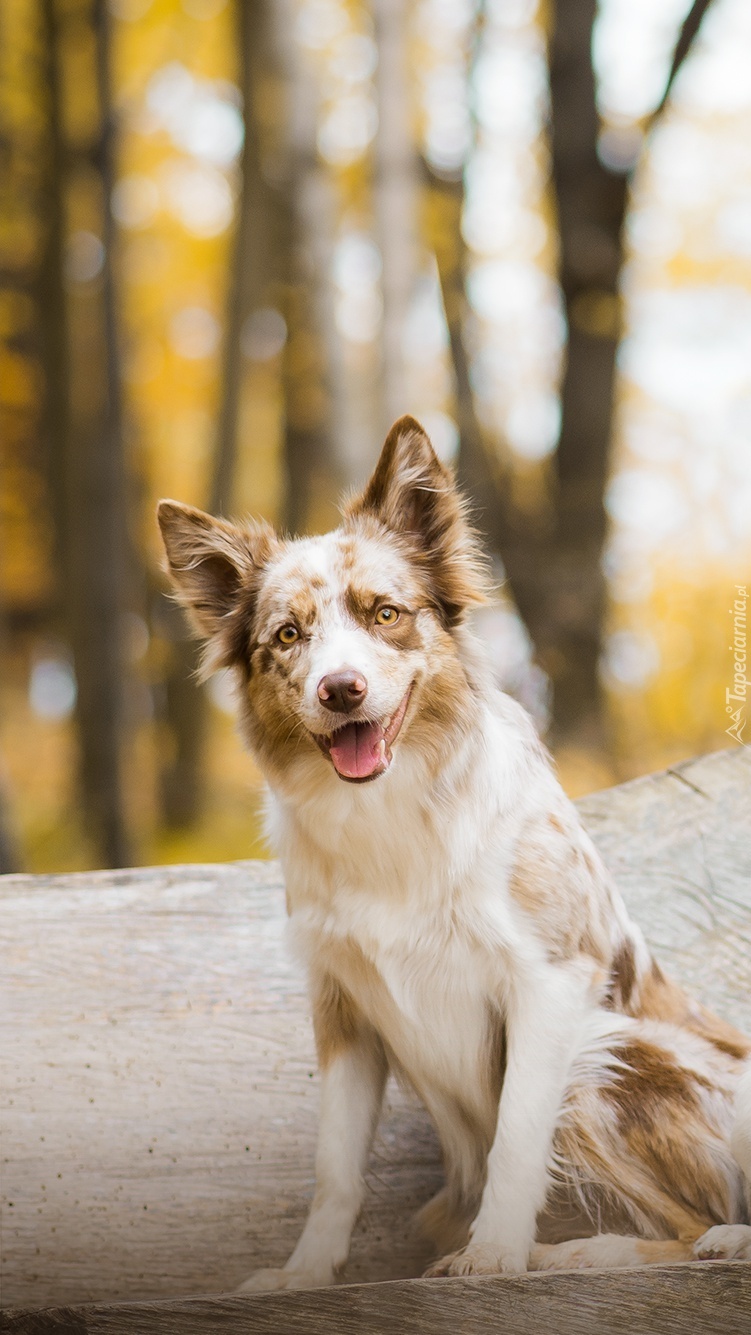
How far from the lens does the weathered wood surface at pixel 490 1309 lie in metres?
2.27

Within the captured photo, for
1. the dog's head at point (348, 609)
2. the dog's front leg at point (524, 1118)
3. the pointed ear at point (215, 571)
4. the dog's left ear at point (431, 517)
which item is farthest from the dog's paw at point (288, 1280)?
the dog's left ear at point (431, 517)

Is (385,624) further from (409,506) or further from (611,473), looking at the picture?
(611,473)

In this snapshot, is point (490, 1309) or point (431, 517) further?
point (431, 517)

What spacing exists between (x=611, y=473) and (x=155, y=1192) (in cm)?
515

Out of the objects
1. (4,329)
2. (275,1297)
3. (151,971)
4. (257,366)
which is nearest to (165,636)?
(257,366)

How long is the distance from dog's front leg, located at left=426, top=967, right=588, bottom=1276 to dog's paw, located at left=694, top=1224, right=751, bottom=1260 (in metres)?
0.36

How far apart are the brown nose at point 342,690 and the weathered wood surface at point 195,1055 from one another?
149 cm

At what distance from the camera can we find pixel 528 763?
3.00 m

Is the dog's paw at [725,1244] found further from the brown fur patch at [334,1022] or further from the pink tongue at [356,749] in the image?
the pink tongue at [356,749]

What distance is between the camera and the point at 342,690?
2.51 metres

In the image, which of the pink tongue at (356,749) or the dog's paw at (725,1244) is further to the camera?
the pink tongue at (356,749)

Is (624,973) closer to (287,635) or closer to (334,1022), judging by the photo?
(334,1022)

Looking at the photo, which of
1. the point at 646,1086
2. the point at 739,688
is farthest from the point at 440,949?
the point at 739,688

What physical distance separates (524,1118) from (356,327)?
923cm
